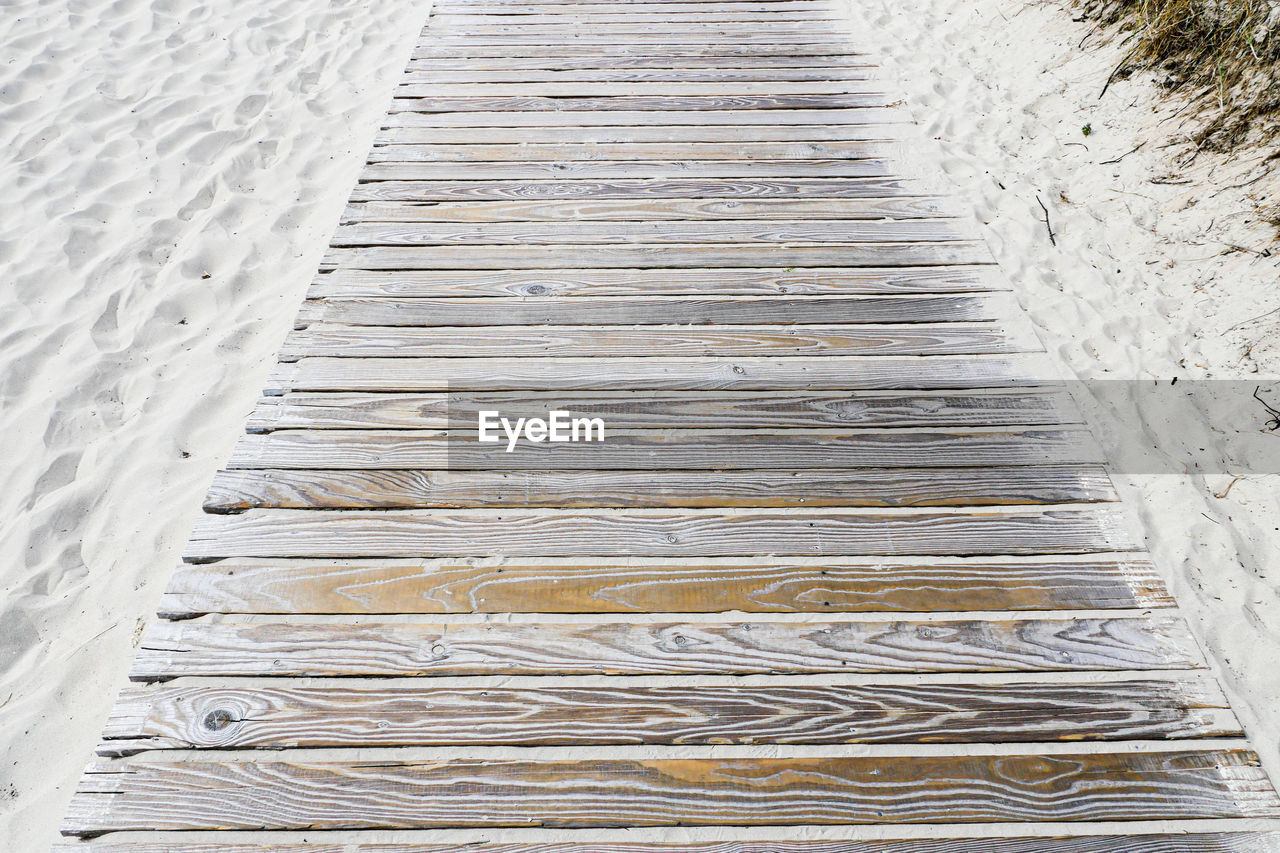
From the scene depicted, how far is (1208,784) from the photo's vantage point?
1.51 m

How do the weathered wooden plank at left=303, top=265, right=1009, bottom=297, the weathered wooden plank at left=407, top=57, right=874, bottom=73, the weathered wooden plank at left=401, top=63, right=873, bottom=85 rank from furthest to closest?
1. the weathered wooden plank at left=407, top=57, right=874, bottom=73
2. the weathered wooden plank at left=401, top=63, right=873, bottom=85
3. the weathered wooden plank at left=303, top=265, right=1009, bottom=297

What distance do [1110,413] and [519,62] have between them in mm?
3228

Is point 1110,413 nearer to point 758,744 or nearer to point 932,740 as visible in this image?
point 932,740

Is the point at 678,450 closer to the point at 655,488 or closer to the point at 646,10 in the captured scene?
the point at 655,488

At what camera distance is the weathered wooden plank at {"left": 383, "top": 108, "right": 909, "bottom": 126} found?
3.41 m

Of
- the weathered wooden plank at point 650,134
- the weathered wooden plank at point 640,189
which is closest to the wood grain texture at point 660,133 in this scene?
the weathered wooden plank at point 650,134

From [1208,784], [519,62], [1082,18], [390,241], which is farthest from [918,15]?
[1208,784]

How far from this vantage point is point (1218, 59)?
3395 mm

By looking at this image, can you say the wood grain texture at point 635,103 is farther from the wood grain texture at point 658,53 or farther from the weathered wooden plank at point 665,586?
the weathered wooden plank at point 665,586

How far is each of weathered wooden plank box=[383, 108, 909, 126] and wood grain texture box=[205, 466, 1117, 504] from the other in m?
2.04

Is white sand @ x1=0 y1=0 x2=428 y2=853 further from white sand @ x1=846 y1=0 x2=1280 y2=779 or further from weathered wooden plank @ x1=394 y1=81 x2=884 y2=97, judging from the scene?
white sand @ x1=846 y1=0 x2=1280 y2=779

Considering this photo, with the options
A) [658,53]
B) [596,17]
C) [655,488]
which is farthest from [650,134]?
[655,488]

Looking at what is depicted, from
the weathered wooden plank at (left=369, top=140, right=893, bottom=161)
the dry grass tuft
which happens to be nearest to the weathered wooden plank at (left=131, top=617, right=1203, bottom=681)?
the weathered wooden plank at (left=369, top=140, right=893, bottom=161)

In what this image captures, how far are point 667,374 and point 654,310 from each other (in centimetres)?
31
